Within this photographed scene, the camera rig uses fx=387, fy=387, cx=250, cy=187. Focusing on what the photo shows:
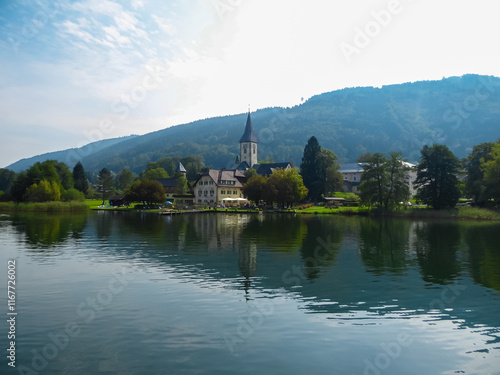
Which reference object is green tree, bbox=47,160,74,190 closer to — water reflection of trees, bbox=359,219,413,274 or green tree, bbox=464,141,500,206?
water reflection of trees, bbox=359,219,413,274

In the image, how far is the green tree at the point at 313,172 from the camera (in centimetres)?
10794

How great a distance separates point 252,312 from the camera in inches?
603

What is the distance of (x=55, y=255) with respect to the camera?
2828 centimetres

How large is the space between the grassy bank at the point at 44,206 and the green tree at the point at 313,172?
59.7 meters

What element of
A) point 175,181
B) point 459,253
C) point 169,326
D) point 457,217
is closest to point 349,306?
point 169,326

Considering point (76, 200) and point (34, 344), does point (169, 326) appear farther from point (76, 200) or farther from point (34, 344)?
point (76, 200)

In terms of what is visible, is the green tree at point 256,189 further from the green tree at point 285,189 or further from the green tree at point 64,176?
the green tree at point 64,176

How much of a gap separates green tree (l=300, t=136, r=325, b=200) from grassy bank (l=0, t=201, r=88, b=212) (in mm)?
59737

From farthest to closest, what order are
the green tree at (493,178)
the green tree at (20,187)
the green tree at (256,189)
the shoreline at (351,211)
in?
the green tree at (20,187) < the green tree at (256,189) < the shoreline at (351,211) < the green tree at (493,178)

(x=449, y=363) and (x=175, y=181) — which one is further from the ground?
(x=175, y=181)

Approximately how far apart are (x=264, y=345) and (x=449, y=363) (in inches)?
212

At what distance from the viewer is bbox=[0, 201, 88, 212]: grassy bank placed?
9094 centimetres

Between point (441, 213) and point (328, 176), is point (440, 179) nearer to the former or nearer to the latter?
point (441, 213)

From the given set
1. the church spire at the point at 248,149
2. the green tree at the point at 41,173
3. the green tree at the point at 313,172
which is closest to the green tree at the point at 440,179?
the green tree at the point at 313,172
